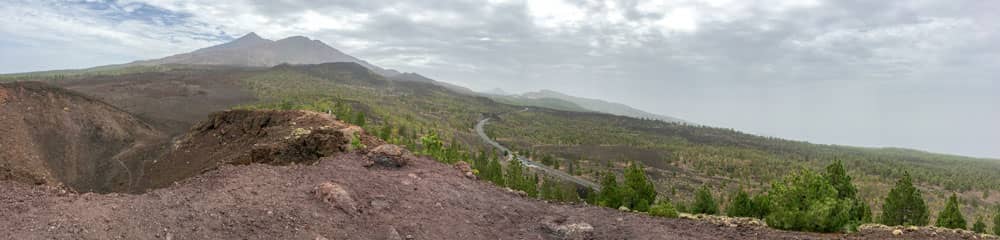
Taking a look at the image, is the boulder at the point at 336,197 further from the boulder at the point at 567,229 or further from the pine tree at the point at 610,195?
the pine tree at the point at 610,195

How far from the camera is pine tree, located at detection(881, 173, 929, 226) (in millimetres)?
25375

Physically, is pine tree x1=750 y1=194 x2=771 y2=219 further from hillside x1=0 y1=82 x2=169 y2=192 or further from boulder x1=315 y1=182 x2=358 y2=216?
hillside x1=0 y1=82 x2=169 y2=192

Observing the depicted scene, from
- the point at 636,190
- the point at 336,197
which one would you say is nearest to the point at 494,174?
the point at 636,190

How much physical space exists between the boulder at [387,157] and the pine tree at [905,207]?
86.1 ft

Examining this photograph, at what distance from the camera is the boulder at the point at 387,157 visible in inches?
685

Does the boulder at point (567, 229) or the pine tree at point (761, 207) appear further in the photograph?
the pine tree at point (761, 207)

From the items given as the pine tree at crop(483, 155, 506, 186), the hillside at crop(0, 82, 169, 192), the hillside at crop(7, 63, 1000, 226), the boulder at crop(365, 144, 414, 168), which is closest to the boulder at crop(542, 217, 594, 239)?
the boulder at crop(365, 144, 414, 168)

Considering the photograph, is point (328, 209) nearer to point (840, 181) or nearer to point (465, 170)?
point (465, 170)

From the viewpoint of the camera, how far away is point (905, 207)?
2584 centimetres

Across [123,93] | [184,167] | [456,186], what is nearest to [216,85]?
[123,93]

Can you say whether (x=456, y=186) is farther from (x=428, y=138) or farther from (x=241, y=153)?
(x=241, y=153)

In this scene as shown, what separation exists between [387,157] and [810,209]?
1392 centimetres

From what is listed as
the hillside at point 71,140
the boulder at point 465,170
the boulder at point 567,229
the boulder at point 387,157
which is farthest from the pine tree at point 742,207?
the hillside at point 71,140

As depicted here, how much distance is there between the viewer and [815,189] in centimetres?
1622
